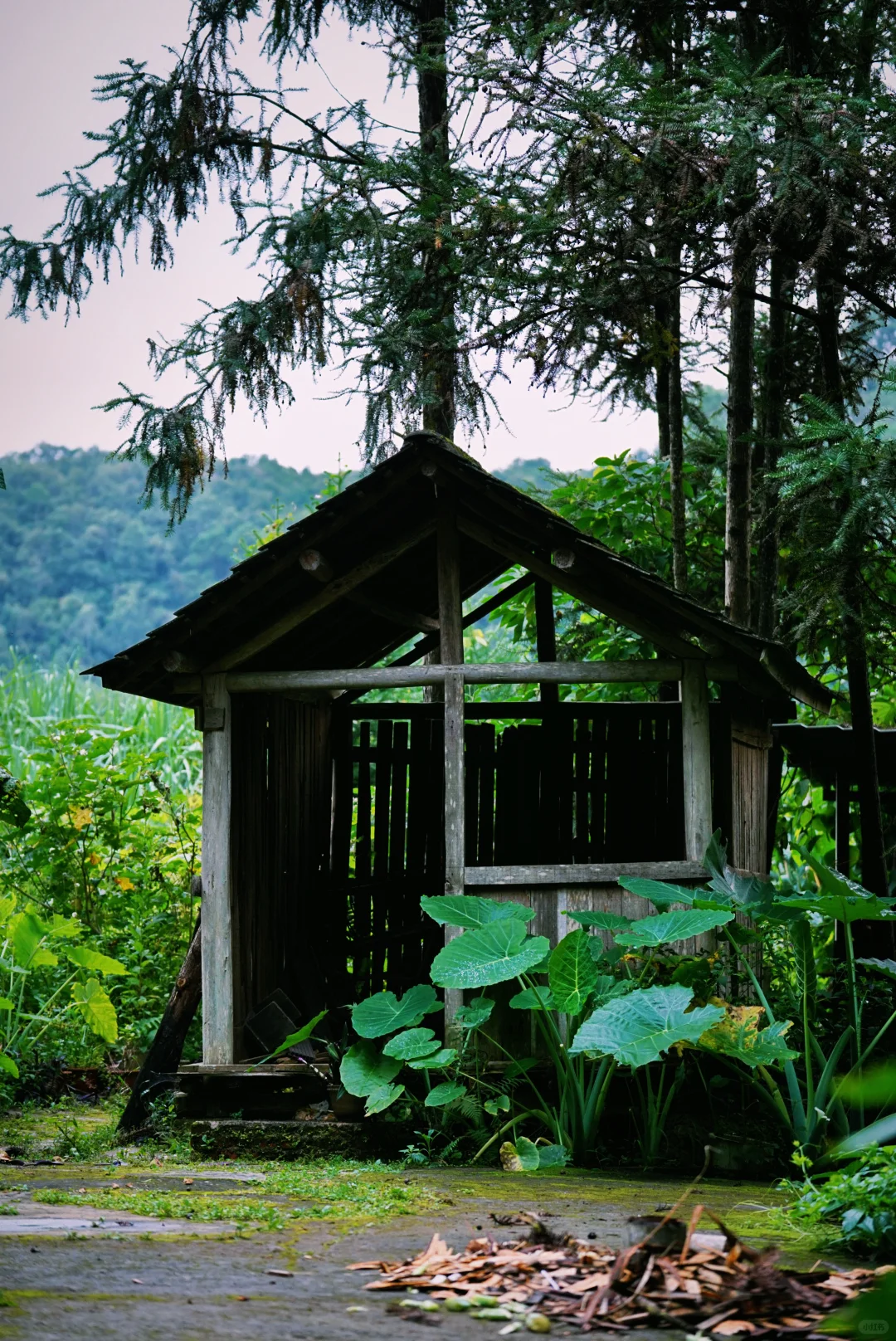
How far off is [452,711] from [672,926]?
1686 mm

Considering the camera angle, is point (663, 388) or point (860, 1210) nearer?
point (860, 1210)

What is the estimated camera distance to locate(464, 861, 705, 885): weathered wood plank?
6078 millimetres

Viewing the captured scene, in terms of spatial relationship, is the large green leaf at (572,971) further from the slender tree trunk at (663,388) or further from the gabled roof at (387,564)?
the slender tree trunk at (663,388)

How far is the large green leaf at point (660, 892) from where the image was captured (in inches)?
213

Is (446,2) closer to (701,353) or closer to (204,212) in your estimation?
(204,212)

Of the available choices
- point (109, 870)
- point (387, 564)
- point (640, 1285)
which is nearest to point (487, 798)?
point (387, 564)

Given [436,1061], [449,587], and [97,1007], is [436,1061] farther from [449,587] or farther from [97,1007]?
[449,587]

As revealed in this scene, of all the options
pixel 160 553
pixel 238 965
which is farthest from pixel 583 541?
pixel 160 553

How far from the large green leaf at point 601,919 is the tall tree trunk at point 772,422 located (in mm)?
2454

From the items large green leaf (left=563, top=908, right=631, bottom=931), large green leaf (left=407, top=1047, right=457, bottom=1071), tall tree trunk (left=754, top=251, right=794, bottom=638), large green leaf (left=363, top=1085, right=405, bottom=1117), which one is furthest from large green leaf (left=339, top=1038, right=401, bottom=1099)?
tall tree trunk (left=754, top=251, right=794, bottom=638)

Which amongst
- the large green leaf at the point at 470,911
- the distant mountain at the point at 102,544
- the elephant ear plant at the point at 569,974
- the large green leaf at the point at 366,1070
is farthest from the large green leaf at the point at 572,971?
the distant mountain at the point at 102,544

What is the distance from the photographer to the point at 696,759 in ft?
20.5

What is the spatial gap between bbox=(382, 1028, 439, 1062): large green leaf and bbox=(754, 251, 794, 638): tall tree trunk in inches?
132

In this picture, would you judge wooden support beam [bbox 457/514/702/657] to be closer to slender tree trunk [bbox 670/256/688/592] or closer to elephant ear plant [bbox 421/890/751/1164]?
elephant ear plant [bbox 421/890/751/1164]
